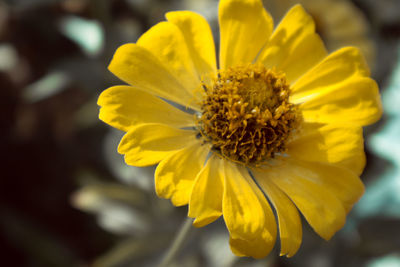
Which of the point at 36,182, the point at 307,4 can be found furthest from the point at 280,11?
the point at 36,182

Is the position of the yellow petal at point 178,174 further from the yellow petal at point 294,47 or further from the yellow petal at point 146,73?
the yellow petal at point 294,47

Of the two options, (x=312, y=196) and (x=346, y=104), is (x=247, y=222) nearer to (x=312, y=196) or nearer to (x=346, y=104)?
(x=312, y=196)

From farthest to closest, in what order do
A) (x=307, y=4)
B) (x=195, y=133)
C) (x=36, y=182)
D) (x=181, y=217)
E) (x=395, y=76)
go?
(x=307, y=4) < (x=395, y=76) < (x=36, y=182) < (x=181, y=217) < (x=195, y=133)

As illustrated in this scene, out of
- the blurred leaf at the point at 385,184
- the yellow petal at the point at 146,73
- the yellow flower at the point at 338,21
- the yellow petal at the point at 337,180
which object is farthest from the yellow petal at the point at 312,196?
the yellow flower at the point at 338,21

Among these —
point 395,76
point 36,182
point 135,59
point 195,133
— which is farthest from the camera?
point 395,76

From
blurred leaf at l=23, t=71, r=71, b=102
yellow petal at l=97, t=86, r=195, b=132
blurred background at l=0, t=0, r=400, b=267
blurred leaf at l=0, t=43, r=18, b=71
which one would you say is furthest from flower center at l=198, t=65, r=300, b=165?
blurred leaf at l=0, t=43, r=18, b=71

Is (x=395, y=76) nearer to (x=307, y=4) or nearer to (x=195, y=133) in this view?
(x=307, y=4)

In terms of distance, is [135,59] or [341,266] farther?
[341,266]
